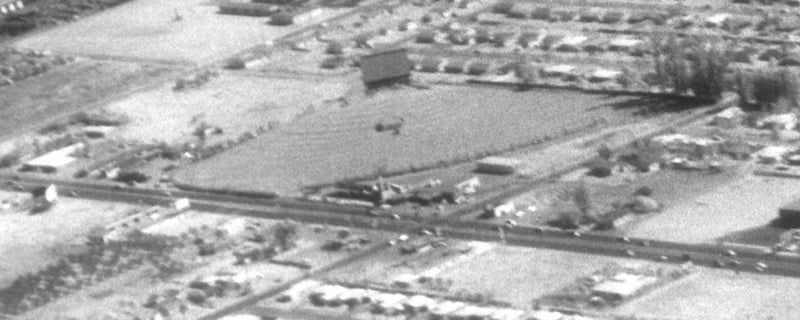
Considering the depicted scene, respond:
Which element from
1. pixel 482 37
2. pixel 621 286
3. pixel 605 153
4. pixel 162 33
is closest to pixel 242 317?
pixel 621 286

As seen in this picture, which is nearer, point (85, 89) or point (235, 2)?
point (85, 89)

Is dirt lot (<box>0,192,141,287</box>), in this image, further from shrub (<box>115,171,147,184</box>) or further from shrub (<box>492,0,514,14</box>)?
shrub (<box>492,0,514,14</box>)

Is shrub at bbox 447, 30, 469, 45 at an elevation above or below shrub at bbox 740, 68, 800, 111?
below

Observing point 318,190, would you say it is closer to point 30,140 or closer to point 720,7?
point 30,140

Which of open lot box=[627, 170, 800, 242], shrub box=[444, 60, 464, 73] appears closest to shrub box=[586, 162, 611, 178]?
open lot box=[627, 170, 800, 242]

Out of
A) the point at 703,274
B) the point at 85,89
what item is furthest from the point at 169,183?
the point at 703,274

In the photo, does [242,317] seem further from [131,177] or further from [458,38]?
[458,38]
